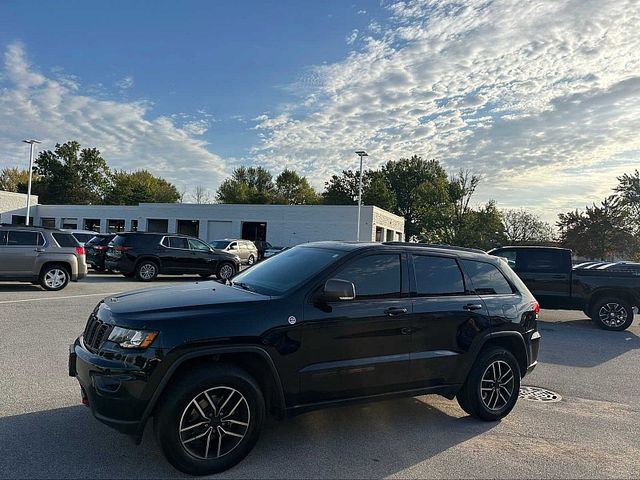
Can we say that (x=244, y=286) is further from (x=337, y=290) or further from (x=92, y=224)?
(x=92, y=224)

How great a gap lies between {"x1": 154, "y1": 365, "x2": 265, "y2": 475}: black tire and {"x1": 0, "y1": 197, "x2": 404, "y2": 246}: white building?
34898 millimetres

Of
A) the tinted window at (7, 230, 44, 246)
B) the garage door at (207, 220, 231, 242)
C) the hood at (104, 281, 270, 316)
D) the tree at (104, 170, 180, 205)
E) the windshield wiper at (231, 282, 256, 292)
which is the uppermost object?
the tree at (104, 170, 180, 205)

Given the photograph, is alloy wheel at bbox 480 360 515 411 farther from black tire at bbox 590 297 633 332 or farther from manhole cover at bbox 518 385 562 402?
black tire at bbox 590 297 633 332

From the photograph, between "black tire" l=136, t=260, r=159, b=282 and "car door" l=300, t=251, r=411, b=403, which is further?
"black tire" l=136, t=260, r=159, b=282

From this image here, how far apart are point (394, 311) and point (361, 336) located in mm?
408

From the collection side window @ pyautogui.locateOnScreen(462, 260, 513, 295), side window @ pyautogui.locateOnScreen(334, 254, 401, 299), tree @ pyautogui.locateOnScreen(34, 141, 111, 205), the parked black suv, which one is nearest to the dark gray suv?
the parked black suv

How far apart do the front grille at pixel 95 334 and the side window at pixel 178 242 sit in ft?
44.9

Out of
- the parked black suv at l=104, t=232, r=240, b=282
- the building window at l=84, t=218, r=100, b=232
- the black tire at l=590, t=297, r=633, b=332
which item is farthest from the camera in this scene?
the building window at l=84, t=218, r=100, b=232

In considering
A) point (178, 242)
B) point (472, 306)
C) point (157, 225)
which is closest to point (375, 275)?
point (472, 306)

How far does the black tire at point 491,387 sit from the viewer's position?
14.9ft

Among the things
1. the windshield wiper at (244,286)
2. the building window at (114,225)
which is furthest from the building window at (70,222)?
the windshield wiper at (244,286)

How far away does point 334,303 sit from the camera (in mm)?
3838

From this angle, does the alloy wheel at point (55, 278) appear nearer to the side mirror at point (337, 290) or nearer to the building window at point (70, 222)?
the side mirror at point (337, 290)

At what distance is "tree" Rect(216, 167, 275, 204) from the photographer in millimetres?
73875
